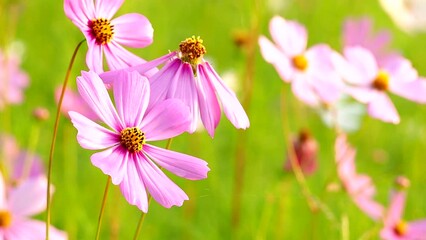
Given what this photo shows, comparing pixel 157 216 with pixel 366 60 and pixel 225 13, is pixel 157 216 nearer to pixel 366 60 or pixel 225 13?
pixel 366 60

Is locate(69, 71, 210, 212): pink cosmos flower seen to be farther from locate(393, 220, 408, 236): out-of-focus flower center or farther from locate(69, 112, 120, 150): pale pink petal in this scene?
locate(393, 220, 408, 236): out-of-focus flower center

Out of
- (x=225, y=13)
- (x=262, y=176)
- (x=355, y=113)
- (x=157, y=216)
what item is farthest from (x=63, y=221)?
(x=225, y=13)

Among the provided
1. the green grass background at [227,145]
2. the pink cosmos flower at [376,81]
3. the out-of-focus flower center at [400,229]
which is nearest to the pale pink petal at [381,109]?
the pink cosmos flower at [376,81]

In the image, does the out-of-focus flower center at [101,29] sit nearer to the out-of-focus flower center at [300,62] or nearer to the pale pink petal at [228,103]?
the pale pink petal at [228,103]

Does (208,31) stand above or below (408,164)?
above

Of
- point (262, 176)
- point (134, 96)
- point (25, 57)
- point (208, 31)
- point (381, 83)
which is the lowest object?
point (134, 96)

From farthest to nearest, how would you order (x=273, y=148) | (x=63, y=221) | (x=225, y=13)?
(x=225, y=13), (x=273, y=148), (x=63, y=221)
